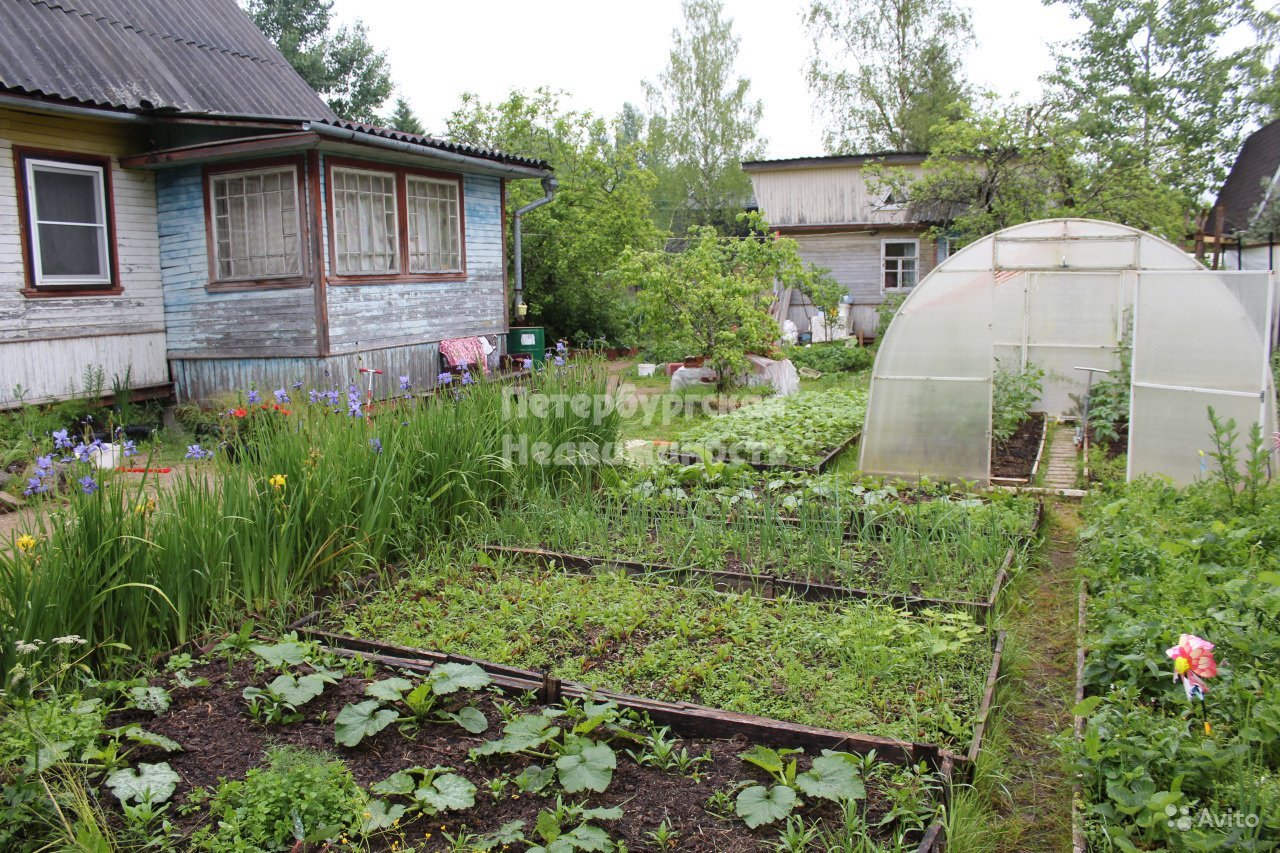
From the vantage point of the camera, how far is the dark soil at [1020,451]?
7828mm

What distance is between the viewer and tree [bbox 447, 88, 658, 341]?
16766 millimetres

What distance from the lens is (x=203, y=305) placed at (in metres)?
10.2

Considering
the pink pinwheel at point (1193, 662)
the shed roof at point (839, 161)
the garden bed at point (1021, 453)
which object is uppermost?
the shed roof at point (839, 161)

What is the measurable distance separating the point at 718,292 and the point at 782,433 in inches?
155

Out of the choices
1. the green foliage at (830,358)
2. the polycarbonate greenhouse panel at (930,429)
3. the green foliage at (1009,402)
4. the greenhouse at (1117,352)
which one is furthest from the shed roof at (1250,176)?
→ the polycarbonate greenhouse panel at (930,429)

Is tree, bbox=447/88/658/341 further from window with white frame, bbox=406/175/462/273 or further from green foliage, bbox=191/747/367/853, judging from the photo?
green foliage, bbox=191/747/367/853

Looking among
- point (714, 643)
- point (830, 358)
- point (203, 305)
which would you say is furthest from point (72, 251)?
point (830, 358)

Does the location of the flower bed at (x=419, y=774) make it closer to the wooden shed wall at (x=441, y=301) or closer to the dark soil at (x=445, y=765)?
the dark soil at (x=445, y=765)

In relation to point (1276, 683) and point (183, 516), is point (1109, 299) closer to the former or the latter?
point (1276, 683)

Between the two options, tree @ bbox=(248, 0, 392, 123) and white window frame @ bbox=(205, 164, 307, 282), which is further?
tree @ bbox=(248, 0, 392, 123)

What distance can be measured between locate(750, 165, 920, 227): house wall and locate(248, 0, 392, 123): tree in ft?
42.3

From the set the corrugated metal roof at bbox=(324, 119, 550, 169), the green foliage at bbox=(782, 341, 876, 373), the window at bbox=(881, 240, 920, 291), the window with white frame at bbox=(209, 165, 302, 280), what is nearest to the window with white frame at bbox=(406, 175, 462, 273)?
the corrugated metal roof at bbox=(324, 119, 550, 169)

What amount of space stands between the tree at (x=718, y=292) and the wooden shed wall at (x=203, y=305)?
4272 millimetres

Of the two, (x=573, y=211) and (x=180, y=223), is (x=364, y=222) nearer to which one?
(x=180, y=223)
